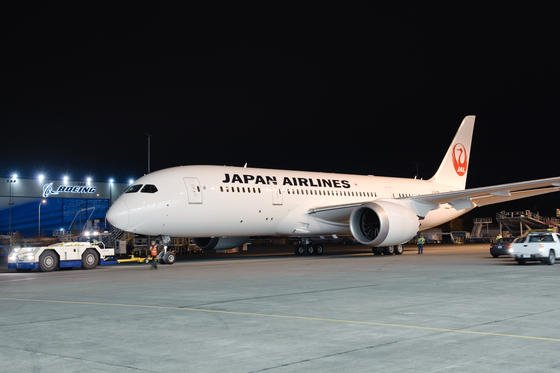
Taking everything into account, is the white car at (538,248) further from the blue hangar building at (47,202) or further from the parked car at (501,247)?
the blue hangar building at (47,202)

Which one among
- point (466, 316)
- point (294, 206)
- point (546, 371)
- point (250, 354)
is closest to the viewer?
point (546, 371)

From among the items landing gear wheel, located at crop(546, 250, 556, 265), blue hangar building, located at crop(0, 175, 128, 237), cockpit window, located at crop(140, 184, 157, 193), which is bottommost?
landing gear wheel, located at crop(546, 250, 556, 265)

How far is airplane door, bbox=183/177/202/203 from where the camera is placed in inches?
995

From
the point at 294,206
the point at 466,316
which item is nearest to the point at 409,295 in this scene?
the point at 466,316

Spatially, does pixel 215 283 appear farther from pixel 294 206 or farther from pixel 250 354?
pixel 294 206

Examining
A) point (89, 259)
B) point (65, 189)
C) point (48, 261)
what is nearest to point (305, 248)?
point (89, 259)

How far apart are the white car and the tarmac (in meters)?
6.25

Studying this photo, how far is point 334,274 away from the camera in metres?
18.3

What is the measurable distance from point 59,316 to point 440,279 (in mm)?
9477

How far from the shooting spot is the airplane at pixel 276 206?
81.3ft

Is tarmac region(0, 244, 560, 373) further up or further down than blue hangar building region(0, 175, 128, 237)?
further down

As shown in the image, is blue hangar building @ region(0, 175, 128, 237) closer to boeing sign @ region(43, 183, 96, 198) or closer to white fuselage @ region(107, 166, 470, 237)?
boeing sign @ region(43, 183, 96, 198)

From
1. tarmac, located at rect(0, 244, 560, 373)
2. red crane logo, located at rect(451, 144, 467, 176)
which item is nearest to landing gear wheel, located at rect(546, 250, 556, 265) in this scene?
tarmac, located at rect(0, 244, 560, 373)

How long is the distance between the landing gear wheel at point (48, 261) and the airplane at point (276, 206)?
2405mm
